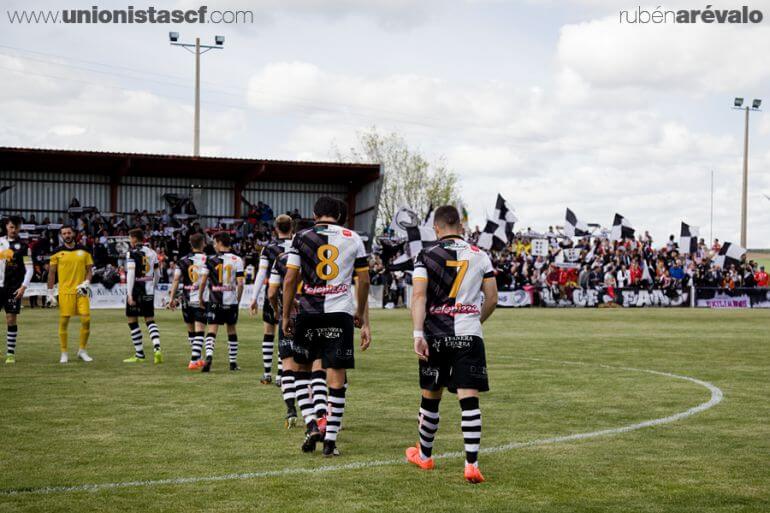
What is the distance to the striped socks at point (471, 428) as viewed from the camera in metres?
7.27

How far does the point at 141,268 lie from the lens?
55.6ft

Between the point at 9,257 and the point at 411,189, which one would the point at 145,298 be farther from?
the point at 411,189

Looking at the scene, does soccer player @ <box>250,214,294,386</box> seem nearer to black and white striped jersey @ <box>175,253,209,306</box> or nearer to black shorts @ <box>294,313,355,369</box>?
black and white striped jersey @ <box>175,253,209,306</box>

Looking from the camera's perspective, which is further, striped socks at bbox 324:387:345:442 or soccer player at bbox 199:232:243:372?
soccer player at bbox 199:232:243:372

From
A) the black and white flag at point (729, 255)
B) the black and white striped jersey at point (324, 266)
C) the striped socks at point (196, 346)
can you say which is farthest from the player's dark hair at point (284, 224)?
the black and white flag at point (729, 255)

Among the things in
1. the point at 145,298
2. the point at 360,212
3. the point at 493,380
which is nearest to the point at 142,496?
the point at 493,380

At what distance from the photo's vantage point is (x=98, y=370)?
1577cm

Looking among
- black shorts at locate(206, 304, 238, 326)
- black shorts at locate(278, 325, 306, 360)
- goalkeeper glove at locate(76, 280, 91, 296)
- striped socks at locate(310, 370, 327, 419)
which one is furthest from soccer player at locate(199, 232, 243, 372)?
striped socks at locate(310, 370, 327, 419)

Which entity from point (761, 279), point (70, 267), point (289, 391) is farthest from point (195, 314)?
point (761, 279)

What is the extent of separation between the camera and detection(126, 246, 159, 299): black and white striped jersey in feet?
55.4

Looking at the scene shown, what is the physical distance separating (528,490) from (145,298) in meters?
11.5

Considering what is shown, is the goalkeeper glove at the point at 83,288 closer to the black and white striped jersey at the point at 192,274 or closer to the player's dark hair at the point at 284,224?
the black and white striped jersey at the point at 192,274

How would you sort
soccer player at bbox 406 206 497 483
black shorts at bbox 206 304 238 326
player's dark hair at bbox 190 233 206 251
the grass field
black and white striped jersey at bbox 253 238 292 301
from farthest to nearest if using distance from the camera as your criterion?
player's dark hair at bbox 190 233 206 251 → black shorts at bbox 206 304 238 326 → black and white striped jersey at bbox 253 238 292 301 → soccer player at bbox 406 206 497 483 → the grass field

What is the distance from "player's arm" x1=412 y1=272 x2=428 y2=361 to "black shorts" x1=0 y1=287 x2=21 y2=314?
459 inches
